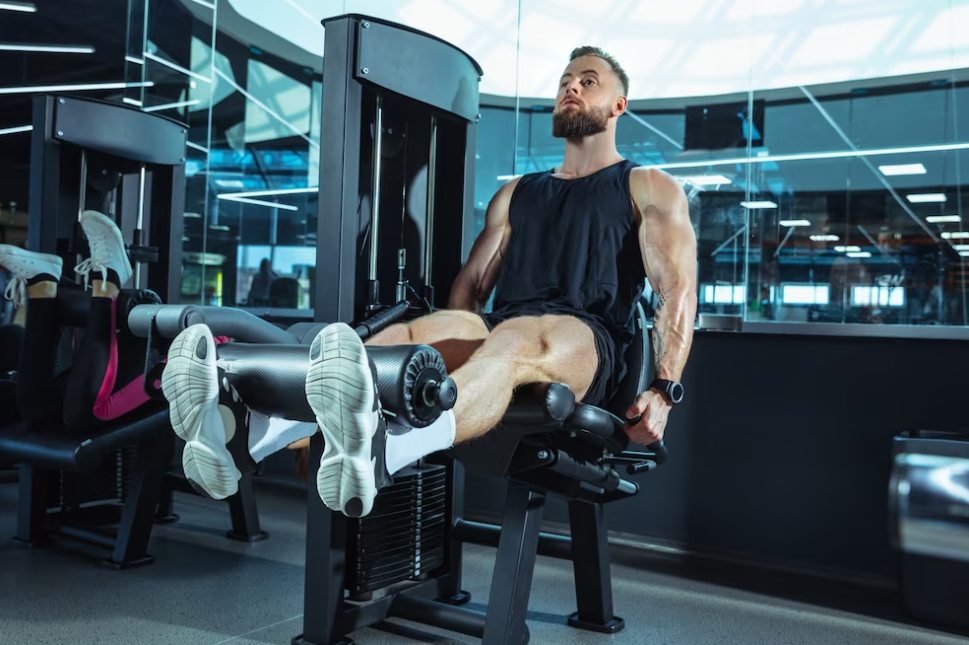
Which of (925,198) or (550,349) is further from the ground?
(925,198)

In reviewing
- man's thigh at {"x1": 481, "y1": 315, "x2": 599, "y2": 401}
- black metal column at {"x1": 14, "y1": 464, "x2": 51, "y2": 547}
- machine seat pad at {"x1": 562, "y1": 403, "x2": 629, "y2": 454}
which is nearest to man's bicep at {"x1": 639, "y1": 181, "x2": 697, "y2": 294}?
man's thigh at {"x1": 481, "y1": 315, "x2": 599, "y2": 401}

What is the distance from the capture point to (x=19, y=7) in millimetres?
4516

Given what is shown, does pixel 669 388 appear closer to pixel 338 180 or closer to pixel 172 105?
pixel 338 180

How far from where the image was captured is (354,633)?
2180 mm

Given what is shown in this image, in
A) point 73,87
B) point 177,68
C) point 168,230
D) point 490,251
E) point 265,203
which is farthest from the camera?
point 73,87

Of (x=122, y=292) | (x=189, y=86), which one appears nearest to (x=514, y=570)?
(x=122, y=292)

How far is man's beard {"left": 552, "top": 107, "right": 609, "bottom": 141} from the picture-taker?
223 cm

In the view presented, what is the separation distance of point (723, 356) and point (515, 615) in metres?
1.54

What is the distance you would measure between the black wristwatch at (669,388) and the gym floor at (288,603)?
2.53 feet

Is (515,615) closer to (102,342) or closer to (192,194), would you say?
(102,342)

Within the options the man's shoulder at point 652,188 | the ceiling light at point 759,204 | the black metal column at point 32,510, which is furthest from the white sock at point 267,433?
the ceiling light at point 759,204

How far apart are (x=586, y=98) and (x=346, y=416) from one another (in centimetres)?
129

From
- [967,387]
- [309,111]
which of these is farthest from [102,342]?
[967,387]

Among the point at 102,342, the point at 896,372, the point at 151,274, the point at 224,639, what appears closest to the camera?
the point at 224,639
